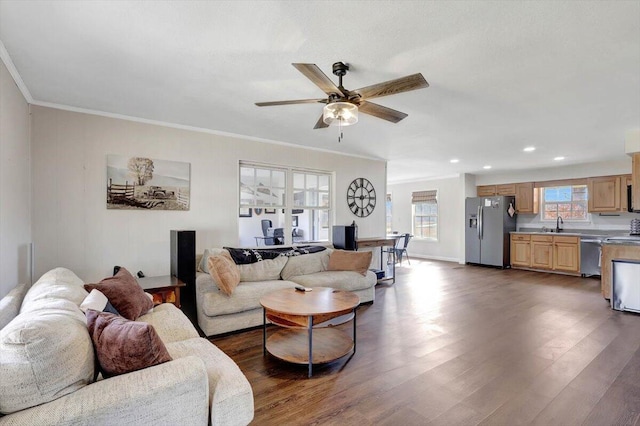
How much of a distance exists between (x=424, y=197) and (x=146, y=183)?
7.61 meters

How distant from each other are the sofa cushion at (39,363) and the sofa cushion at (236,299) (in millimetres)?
1943

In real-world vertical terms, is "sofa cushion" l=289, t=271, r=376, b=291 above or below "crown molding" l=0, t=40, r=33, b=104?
below

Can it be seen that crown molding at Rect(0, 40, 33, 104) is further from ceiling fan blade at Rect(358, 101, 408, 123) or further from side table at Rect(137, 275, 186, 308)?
ceiling fan blade at Rect(358, 101, 408, 123)

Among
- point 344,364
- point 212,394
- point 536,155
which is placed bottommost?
point 344,364

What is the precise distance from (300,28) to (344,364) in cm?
258

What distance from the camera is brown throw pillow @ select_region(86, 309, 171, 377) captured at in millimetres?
1372

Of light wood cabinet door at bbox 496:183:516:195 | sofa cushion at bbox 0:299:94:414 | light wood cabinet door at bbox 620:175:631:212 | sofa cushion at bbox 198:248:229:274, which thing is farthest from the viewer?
light wood cabinet door at bbox 496:183:516:195

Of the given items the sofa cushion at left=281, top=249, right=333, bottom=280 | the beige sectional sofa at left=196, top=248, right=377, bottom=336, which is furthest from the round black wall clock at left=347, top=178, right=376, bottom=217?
the sofa cushion at left=281, top=249, right=333, bottom=280

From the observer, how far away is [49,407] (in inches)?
45.5

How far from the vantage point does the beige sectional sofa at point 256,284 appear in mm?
3297

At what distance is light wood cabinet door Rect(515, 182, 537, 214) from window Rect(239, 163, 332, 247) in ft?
16.8

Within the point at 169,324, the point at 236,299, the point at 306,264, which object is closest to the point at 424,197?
the point at 306,264

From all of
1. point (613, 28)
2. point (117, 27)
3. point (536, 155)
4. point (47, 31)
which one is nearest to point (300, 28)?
point (117, 27)

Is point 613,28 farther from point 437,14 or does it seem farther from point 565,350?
point 565,350
